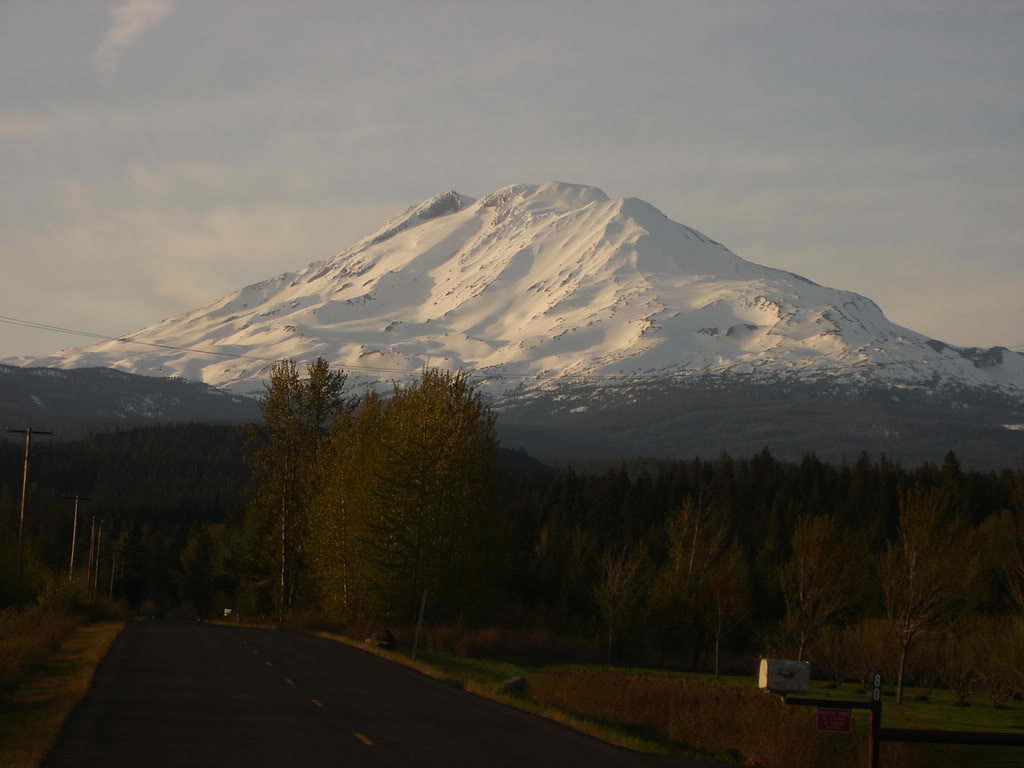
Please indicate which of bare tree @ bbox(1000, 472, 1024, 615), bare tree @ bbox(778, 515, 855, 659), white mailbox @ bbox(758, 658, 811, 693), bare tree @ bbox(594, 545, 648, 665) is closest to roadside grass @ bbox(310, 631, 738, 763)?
white mailbox @ bbox(758, 658, 811, 693)

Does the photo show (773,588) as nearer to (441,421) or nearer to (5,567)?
(441,421)

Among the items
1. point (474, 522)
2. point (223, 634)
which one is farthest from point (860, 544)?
point (223, 634)

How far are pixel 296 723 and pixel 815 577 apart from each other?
4736 cm

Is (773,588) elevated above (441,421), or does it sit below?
below

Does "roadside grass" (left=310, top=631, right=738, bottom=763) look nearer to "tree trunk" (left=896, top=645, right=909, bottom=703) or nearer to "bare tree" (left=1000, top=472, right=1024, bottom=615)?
"tree trunk" (left=896, top=645, right=909, bottom=703)

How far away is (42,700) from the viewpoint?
78.5 ft

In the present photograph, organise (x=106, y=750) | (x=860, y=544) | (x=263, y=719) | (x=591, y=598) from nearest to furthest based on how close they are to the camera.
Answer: (x=106, y=750) → (x=263, y=719) → (x=860, y=544) → (x=591, y=598)

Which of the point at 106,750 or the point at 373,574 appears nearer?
the point at 106,750

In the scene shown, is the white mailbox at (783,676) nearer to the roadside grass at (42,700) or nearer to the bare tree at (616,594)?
the roadside grass at (42,700)

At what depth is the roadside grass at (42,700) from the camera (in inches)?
687

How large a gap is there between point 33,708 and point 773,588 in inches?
2675

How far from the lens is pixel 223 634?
5091 cm

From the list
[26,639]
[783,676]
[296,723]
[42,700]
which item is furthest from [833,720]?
[26,639]

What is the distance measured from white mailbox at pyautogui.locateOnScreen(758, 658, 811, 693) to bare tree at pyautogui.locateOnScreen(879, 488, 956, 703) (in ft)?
113
